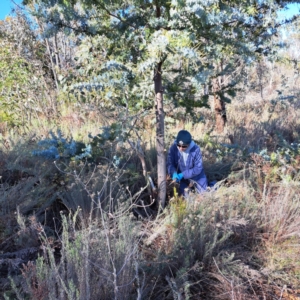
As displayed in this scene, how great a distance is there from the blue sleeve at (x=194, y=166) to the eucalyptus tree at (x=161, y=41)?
1.94 ft

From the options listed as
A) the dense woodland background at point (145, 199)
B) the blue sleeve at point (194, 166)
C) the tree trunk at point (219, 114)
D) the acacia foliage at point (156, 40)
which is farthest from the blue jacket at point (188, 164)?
the tree trunk at point (219, 114)

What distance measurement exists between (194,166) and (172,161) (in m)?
0.30

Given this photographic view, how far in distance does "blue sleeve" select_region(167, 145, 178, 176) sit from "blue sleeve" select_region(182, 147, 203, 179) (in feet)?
0.57

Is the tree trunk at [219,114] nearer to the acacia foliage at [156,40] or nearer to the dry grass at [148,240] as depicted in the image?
the dry grass at [148,240]

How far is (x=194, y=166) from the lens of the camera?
3752mm

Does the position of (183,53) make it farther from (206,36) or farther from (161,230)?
(161,230)

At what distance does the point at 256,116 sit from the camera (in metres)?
8.24

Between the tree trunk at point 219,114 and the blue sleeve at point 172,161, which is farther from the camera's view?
the tree trunk at point 219,114

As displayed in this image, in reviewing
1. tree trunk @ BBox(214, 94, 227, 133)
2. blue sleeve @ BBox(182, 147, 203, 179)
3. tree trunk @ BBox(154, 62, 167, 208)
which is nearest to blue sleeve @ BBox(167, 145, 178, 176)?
blue sleeve @ BBox(182, 147, 203, 179)

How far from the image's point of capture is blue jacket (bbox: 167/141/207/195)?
3.71 m

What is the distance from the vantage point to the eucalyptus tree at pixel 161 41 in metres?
2.29

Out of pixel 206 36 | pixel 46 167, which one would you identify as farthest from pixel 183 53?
pixel 46 167

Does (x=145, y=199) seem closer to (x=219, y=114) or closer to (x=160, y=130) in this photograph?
(x=160, y=130)

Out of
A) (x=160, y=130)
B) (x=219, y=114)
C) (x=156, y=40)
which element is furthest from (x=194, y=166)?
(x=219, y=114)
